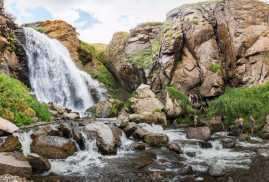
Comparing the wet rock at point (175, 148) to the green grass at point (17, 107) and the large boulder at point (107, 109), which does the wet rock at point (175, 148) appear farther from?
the large boulder at point (107, 109)

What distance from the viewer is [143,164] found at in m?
8.48

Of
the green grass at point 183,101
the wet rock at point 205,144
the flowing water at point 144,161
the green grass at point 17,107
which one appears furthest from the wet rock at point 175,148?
the green grass at point 183,101

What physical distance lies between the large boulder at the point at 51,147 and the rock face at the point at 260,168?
760 cm

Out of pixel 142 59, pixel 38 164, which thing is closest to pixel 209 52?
pixel 142 59

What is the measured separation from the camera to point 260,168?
18.7 ft

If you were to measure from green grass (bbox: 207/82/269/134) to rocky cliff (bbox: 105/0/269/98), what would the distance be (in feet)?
7.61

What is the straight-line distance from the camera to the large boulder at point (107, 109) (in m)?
20.4

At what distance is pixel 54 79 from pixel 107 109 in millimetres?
9650

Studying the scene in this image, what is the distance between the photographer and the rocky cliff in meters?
21.8

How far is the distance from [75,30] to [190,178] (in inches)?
1443

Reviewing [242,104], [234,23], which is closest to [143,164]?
[242,104]

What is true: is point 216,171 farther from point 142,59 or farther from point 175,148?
point 142,59

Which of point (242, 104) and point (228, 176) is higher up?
point (242, 104)

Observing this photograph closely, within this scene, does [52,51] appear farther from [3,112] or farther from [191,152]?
[191,152]
